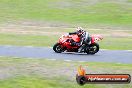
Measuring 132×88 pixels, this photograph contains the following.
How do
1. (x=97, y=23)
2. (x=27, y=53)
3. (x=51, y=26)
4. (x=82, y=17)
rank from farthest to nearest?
(x=82, y=17) → (x=97, y=23) → (x=51, y=26) → (x=27, y=53)

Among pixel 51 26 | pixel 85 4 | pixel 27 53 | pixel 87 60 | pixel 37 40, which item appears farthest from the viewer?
pixel 85 4

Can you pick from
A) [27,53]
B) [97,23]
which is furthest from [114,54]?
[97,23]

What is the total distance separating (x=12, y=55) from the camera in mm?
23500

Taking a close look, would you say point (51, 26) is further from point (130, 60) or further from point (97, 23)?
point (130, 60)

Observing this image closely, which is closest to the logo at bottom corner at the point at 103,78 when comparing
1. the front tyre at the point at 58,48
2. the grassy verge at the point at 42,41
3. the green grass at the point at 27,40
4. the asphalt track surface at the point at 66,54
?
the asphalt track surface at the point at 66,54

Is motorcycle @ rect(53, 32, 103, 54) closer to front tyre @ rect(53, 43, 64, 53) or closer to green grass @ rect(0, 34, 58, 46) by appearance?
front tyre @ rect(53, 43, 64, 53)

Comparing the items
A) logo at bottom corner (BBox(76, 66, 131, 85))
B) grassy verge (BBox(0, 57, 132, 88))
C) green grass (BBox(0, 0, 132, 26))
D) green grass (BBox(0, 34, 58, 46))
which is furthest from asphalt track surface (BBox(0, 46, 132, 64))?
green grass (BBox(0, 0, 132, 26))

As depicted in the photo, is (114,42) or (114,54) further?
(114,42)

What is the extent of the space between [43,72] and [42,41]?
13257 mm

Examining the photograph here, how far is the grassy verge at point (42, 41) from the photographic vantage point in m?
28.8

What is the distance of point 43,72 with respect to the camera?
58.4 feet

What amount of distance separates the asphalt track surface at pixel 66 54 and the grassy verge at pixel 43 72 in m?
2.09

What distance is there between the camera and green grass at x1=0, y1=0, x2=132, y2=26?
49241 mm

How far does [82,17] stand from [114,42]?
62.5ft
